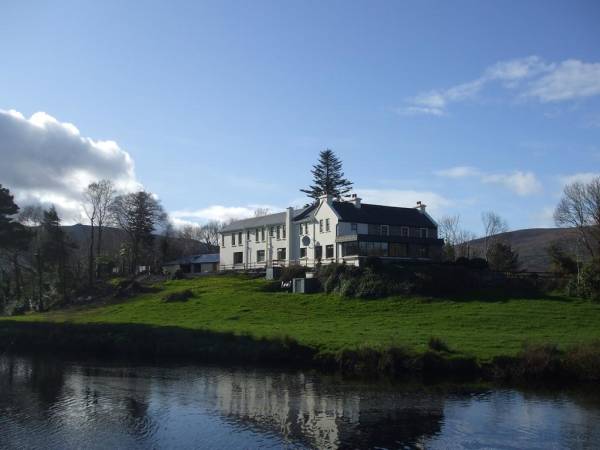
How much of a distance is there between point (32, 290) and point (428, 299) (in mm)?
49212

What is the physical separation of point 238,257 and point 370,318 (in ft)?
140

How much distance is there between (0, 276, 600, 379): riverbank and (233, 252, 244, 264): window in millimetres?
23917

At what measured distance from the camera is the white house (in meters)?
67.4

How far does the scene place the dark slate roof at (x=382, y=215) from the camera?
232 feet

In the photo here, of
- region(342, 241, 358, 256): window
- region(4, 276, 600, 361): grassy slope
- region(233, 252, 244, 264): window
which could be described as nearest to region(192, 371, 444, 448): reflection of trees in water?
region(4, 276, 600, 361): grassy slope

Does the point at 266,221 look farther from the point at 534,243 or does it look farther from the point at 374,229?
the point at 534,243

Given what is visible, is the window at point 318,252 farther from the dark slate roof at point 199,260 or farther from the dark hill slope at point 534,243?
the dark hill slope at point 534,243

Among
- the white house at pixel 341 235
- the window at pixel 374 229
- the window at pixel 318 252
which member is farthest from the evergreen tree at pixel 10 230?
the window at pixel 374 229

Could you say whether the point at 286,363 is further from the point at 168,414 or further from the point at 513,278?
the point at 513,278

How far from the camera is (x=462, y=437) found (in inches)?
834

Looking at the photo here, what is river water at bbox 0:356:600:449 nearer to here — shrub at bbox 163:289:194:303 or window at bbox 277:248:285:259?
shrub at bbox 163:289:194:303

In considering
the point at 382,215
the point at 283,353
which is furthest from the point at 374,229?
the point at 283,353

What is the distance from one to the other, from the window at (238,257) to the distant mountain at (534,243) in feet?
118

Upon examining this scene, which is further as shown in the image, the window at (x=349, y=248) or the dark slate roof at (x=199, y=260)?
the dark slate roof at (x=199, y=260)
